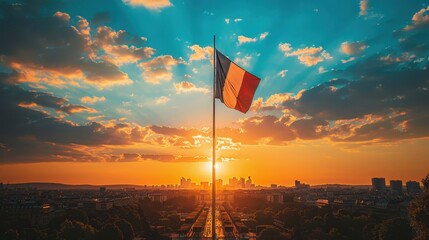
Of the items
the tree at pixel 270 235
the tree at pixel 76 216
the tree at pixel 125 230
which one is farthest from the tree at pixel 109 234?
Result: the tree at pixel 270 235

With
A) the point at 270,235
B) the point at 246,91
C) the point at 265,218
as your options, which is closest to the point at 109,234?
the point at 270,235

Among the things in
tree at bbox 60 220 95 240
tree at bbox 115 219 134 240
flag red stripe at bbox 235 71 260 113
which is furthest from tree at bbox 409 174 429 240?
tree at bbox 115 219 134 240

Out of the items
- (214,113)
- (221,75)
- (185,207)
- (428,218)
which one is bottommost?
(185,207)

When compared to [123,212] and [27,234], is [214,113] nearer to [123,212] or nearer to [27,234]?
[27,234]

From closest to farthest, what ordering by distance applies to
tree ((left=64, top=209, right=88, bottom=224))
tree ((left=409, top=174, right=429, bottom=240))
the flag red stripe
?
the flag red stripe
tree ((left=409, top=174, right=429, bottom=240))
tree ((left=64, top=209, right=88, bottom=224))

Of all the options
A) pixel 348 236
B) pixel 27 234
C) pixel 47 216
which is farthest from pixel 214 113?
pixel 47 216

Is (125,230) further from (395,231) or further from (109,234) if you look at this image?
(395,231)

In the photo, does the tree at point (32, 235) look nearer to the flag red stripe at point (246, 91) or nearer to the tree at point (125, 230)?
the tree at point (125, 230)

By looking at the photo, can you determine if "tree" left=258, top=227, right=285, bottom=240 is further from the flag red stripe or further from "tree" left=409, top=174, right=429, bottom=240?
the flag red stripe
